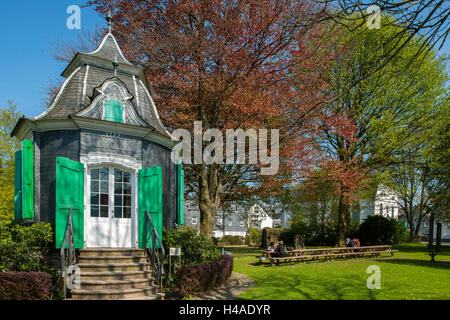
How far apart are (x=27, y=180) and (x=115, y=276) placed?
381 cm

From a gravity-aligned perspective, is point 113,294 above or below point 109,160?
below

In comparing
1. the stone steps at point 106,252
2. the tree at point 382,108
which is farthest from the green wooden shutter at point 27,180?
the tree at point 382,108

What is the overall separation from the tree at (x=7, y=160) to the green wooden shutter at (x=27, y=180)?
8391 millimetres

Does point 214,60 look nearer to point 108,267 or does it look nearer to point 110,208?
point 110,208

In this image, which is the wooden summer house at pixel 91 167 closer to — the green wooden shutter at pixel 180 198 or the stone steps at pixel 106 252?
the stone steps at pixel 106 252

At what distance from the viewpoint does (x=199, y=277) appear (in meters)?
8.75

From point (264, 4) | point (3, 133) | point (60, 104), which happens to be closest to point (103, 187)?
point (60, 104)

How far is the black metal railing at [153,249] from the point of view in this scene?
30.1ft

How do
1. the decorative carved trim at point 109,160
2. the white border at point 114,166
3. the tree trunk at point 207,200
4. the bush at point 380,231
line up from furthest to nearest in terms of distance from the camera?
the bush at point 380,231
the tree trunk at point 207,200
the decorative carved trim at point 109,160
the white border at point 114,166

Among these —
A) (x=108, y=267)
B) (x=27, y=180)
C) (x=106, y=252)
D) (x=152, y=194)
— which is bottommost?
(x=108, y=267)

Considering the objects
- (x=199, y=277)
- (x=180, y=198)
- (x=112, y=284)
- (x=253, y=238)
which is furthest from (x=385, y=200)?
(x=112, y=284)

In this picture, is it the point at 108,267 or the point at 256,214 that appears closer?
the point at 108,267

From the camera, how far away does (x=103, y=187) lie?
10.0 m

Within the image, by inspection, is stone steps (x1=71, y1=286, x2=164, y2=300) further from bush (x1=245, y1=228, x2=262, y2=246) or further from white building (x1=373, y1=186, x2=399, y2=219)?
bush (x1=245, y1=228, x2=262, y2=246)
